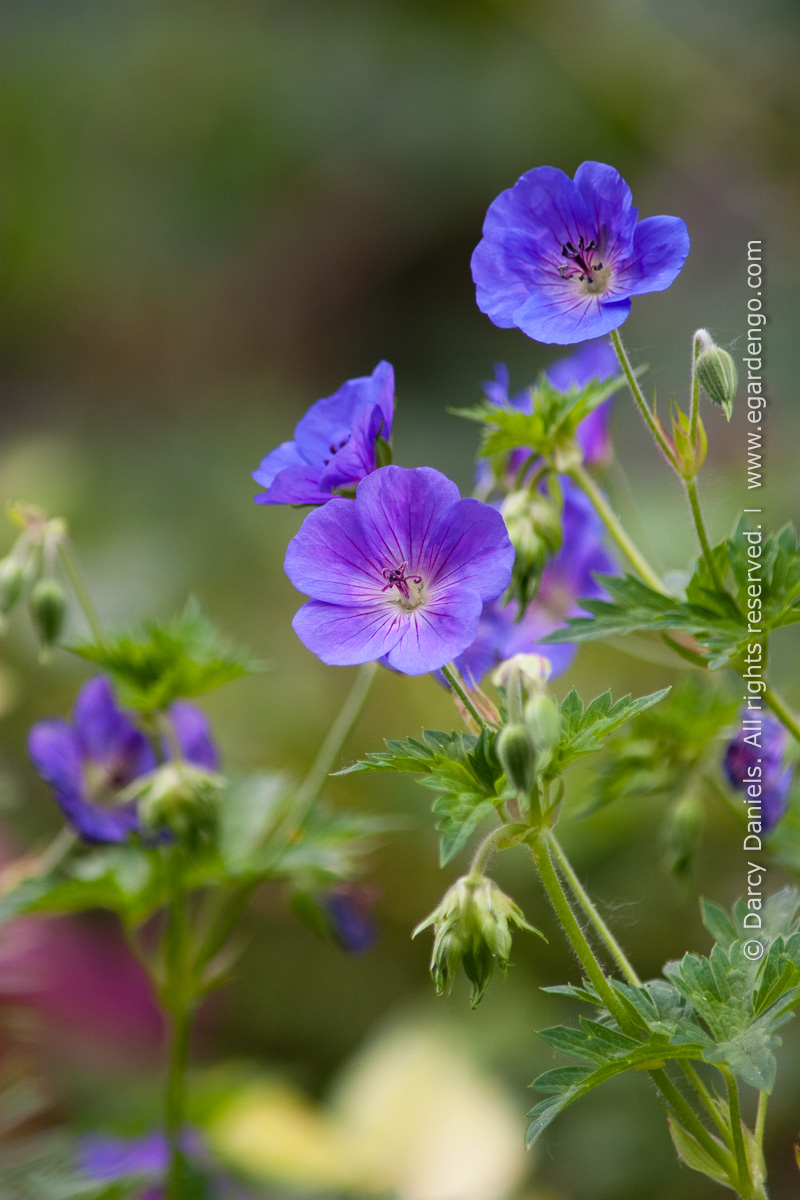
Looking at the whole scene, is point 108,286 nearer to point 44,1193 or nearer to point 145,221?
point 145,221

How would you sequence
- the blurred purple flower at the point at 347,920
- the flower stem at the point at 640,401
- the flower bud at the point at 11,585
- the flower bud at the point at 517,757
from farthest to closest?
the blurred purple flower at the point at 347,920, the flower bud at the point at 11,585, the flower stem at the point at 640,401, the flower bud at the point at 517,757

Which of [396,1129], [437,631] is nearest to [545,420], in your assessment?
[437,631]

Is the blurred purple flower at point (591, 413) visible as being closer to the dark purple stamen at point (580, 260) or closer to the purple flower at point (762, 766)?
the dark purple stamen at point (580, 260)

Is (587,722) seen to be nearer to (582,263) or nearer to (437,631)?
(437,631)

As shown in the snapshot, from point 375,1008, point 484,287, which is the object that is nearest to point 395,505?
point 484,287

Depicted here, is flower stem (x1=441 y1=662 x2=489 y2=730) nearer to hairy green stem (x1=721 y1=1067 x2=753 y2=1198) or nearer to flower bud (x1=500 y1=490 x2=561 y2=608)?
flower bud (x1=500 y1=490 x2=561 y2=608)

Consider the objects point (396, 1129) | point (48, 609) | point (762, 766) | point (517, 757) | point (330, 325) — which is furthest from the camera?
point (330, 325)

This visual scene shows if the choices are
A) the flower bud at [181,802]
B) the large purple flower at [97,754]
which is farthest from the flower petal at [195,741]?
the flower bud at [181,802]
